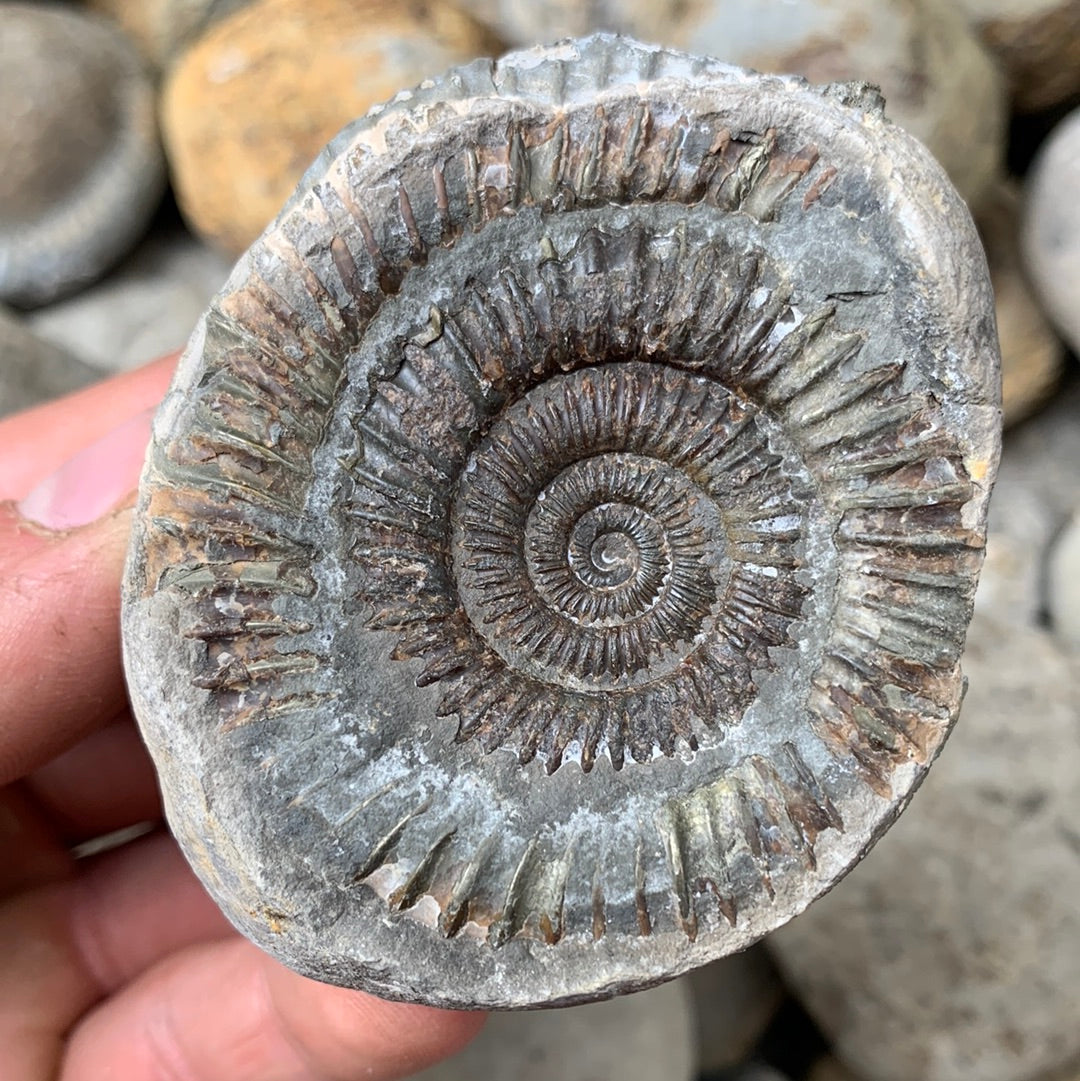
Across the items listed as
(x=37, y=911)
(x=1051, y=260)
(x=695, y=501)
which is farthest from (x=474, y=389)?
(x=1051, y=260)

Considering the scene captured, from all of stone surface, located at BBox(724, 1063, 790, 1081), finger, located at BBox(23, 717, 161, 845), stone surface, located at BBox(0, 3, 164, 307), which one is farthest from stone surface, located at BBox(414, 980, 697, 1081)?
stone surface, located at BBox(0, 3, 164, 307)

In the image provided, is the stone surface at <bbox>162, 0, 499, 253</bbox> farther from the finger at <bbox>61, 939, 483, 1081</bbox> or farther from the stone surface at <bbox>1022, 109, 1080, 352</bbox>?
the finger at <bbox>61, 939, 483, 1081</bbox>

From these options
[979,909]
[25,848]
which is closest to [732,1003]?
[979,909]

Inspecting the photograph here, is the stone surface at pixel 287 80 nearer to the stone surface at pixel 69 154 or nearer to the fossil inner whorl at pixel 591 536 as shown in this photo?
the stone surface at pixel 69 154

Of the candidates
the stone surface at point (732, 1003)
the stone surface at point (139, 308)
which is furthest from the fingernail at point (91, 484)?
the stone surface at point (732, 1003)

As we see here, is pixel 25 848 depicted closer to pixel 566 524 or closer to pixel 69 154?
pixel 566 524

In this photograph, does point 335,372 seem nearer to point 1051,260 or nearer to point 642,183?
point 642,183
